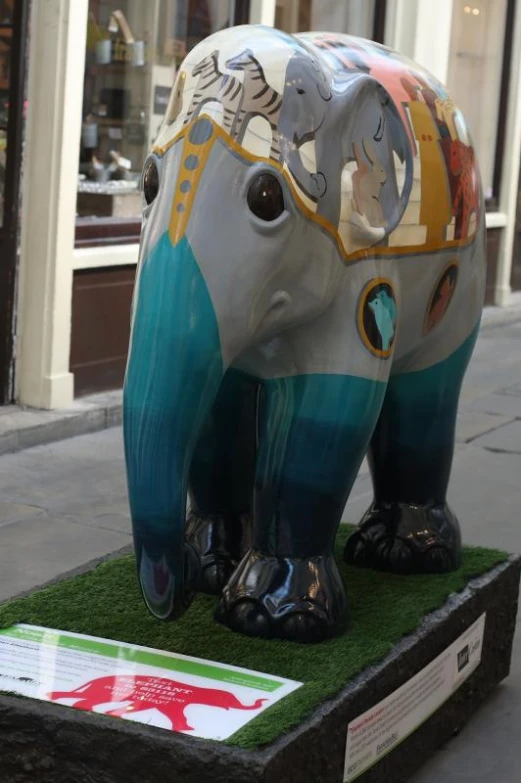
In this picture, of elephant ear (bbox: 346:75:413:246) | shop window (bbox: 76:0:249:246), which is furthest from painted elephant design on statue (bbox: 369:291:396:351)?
shop window (bbox: 76:0:249:246)

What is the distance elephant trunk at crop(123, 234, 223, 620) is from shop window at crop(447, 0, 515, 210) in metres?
8.15

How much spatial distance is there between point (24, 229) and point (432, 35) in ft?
13.7

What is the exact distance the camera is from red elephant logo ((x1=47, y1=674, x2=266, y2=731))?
229cm

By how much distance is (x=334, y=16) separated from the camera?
8.64 meters

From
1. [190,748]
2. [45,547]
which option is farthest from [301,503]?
[45,547]

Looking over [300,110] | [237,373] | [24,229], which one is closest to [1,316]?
[24,229]

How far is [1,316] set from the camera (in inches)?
231

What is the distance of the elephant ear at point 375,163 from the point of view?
2467mm

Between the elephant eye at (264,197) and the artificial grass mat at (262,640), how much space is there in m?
0.82

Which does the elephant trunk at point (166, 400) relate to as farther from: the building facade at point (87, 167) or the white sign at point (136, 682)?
the building facade at point (87, 167)

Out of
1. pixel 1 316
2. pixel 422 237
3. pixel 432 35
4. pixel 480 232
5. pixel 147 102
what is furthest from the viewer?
pixel 432 35

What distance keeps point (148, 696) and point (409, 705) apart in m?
0.58

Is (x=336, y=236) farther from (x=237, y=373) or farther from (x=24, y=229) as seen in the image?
(x=24, y=229)

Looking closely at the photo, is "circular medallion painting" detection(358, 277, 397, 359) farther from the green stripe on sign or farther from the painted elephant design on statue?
the green stripe on sign
